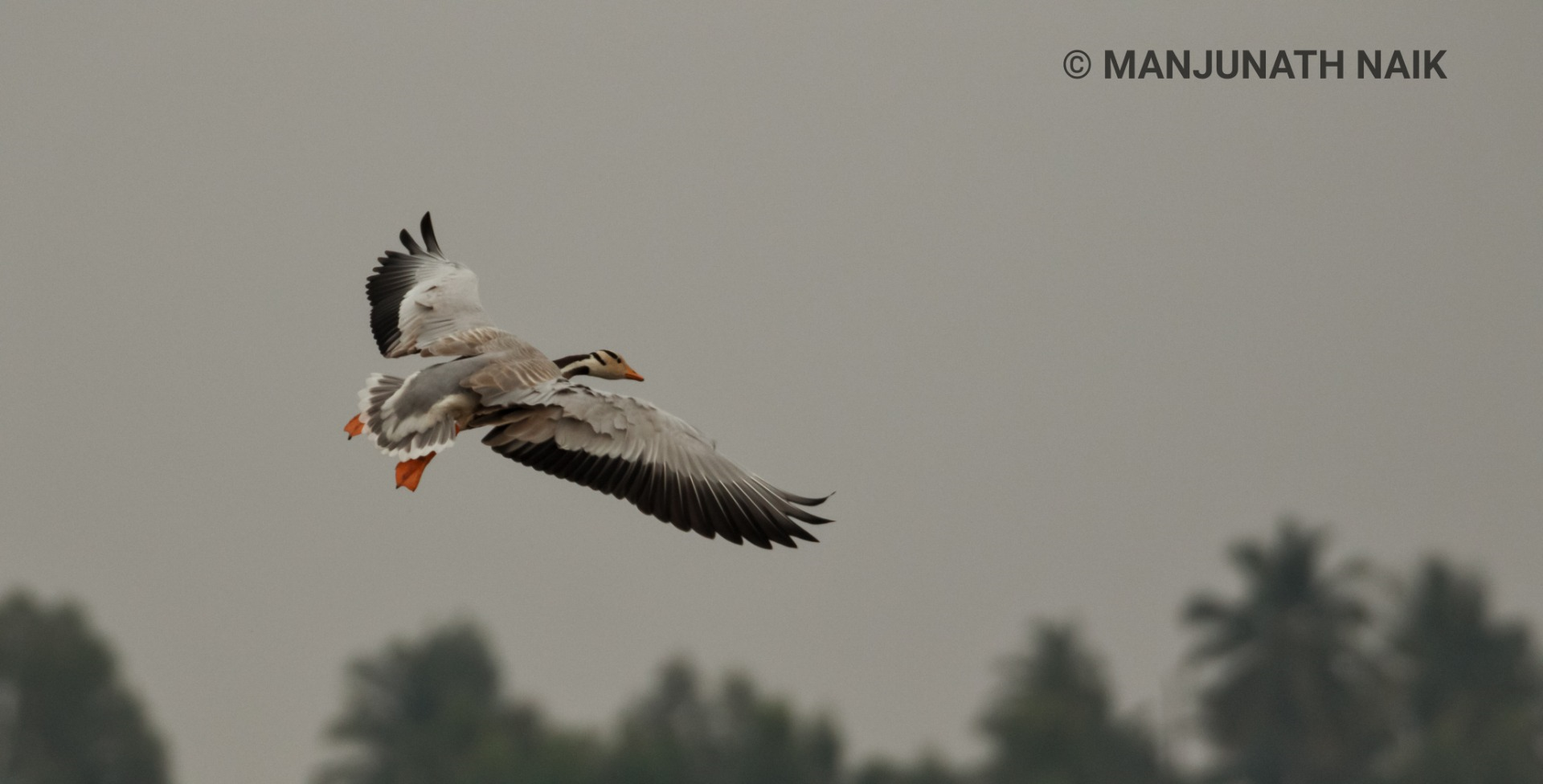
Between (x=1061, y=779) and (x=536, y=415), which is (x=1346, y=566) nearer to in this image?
(x=1061, y=779)

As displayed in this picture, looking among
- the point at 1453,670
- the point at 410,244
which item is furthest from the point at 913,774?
the point at 410,244

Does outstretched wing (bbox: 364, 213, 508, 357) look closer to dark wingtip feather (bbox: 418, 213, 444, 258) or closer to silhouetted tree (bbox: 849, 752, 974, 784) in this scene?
dark wingtip feather (bbox: 418, 213, 444, 258)

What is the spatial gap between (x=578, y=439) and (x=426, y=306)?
302cm

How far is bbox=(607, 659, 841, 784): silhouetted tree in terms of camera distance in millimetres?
90312

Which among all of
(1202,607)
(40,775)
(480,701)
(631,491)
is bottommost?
(631,491)

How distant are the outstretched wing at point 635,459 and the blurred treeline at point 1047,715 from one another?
7550cm

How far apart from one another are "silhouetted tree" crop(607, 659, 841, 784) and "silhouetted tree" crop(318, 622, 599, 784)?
2.71 metres

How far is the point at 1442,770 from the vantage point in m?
108

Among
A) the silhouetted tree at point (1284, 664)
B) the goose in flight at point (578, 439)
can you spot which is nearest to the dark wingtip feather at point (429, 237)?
the goose in flight at point (578, 439)

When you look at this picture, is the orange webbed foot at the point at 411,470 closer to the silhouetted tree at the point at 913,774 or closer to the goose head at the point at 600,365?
the goose head at the point at 600,365

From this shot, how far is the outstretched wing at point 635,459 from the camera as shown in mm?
13703

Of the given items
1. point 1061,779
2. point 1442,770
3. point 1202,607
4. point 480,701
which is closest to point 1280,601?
point 1202,607

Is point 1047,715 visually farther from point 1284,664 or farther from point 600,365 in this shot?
point 600,365

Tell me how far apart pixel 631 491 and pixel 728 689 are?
294 feet
